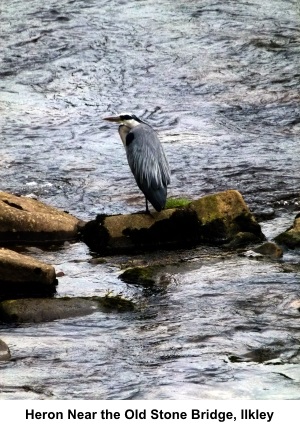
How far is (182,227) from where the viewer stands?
10.8 metres

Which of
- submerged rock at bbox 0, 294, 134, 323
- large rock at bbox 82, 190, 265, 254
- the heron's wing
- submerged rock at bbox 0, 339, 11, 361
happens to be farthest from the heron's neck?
submerged rock at bbox 0, 339, 11, 361

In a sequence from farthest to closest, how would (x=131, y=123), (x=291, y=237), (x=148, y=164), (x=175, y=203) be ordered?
(x=131, y=123) → (x=175, y=203) → (x=148, y=164) → (x=291, y=237)

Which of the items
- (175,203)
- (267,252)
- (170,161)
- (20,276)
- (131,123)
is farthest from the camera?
(170,161)

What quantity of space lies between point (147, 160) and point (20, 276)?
2.51m

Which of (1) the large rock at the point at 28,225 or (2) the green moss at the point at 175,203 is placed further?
(2) the green moss at the point at 175,203

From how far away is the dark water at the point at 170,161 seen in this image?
25.4 ft

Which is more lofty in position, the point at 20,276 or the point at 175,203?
the point at 20,276

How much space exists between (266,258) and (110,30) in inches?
382

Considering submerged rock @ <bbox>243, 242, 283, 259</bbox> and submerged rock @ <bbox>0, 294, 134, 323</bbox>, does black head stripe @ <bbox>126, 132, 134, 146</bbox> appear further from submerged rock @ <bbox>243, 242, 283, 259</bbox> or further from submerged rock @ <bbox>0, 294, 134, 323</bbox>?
submerged rock @ <bbox>0, 294, 134, 323</bbox>

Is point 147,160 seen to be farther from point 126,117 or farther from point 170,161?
point 170,161

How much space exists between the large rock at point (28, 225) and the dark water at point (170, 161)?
209 mm

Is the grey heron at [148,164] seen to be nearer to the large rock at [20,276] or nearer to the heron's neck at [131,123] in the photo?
the heron's neck at [131,123]

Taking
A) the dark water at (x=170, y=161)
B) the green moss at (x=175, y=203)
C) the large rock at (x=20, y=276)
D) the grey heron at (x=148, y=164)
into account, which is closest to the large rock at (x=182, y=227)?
the grey heron at (x=148, y=164)

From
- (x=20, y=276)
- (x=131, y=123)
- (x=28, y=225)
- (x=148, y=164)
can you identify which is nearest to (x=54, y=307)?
(x=20, y=276)
